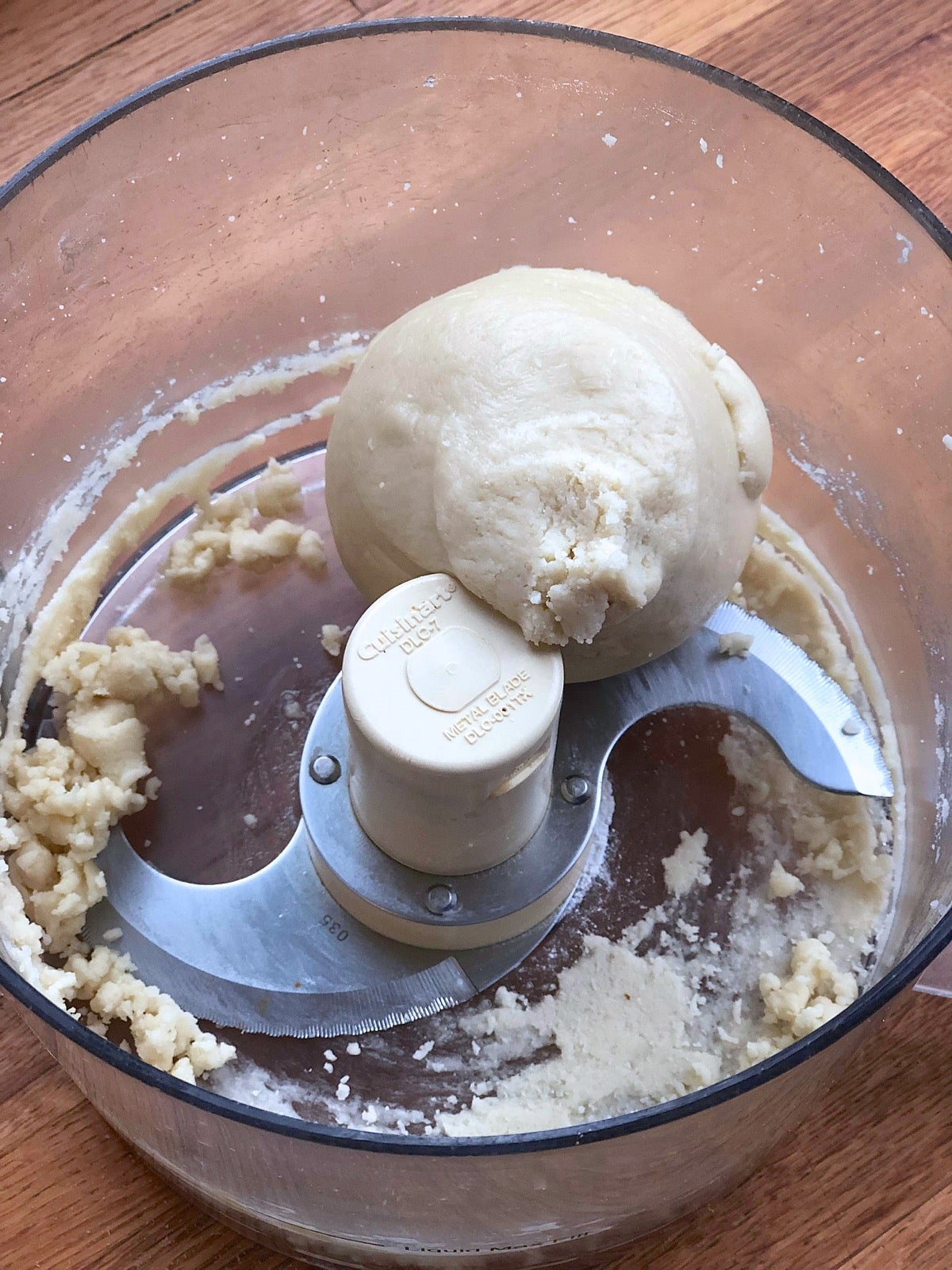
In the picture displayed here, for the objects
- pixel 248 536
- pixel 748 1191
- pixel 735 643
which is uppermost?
pixel 248 536

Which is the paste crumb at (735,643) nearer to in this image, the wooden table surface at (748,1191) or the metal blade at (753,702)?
the metal blade at (753,702)

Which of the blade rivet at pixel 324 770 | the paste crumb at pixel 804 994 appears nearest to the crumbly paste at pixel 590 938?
the paste crumb at pixel 804 994

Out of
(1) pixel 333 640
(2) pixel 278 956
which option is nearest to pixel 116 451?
(1) pixel 333 640

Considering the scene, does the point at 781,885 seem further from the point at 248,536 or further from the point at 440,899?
the point at 248,536

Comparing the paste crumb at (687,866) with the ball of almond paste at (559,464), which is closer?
the ball of almond paste at (559,464)

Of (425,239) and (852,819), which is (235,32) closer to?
(425,239)

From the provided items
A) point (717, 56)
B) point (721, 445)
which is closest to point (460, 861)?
point (721, 445)
